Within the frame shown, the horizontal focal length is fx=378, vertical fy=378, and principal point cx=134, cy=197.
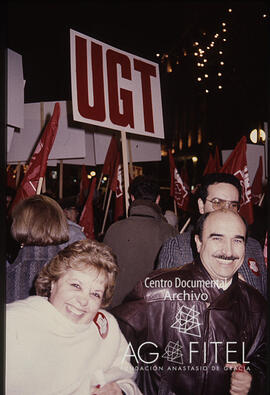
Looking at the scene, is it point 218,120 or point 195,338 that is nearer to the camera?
point 195,338

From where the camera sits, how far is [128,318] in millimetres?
1646

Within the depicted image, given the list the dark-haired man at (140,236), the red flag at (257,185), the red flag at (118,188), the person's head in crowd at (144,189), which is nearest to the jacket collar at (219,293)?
the dark-haired man at (140,236)

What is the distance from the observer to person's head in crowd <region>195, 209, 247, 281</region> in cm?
166

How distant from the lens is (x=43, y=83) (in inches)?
267

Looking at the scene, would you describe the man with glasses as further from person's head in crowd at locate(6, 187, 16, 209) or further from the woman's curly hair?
person's head in crowd at locate(6, 187, 16, 209)

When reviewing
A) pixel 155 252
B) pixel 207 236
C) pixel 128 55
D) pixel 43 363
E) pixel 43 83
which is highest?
pixel 43 83

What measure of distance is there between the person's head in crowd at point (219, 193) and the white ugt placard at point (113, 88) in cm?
74

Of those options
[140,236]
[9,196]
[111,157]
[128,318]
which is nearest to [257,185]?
[111,157]

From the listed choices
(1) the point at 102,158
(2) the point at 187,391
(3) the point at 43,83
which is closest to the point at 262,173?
(1) the point at 102,158

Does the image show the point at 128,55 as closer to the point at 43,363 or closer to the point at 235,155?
the point at 235,155

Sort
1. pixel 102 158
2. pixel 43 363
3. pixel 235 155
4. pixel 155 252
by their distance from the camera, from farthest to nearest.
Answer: pixel 102 158, pixel 235 155, pixel 155 252, pixel 43 363

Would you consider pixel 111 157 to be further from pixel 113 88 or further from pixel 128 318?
pixel 128 318

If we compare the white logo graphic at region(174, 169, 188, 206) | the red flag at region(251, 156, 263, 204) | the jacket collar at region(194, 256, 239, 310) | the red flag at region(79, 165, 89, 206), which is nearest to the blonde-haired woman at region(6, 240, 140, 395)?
the jacket collar at region(194, 256, 239, 310)

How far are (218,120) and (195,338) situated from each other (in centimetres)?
2754
